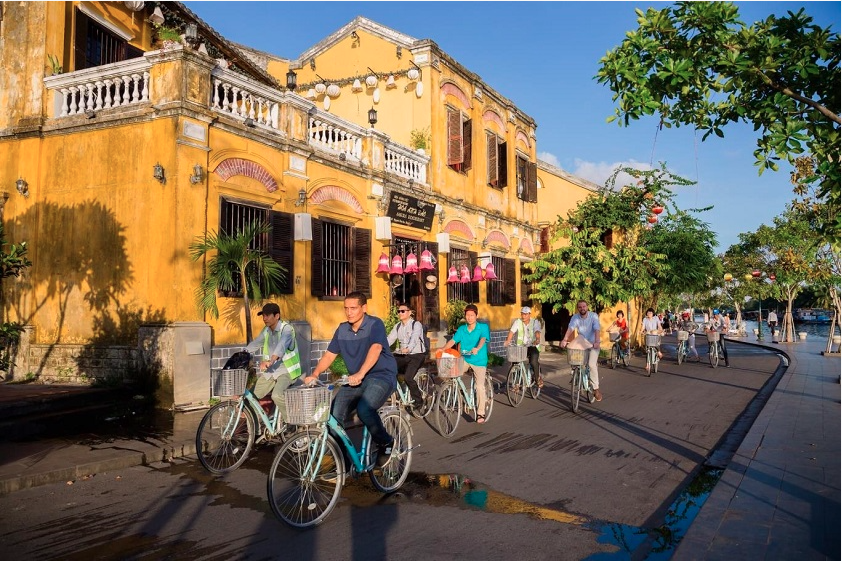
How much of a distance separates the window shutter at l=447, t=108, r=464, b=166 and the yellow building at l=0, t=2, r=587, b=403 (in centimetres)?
336

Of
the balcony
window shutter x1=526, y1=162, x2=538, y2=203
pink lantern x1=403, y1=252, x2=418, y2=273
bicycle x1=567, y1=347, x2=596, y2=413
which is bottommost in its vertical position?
bicycle x1=567, y1=347, x2=596, y2=413

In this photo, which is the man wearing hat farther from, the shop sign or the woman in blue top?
the shop sign

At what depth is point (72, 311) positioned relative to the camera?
11.5 meters

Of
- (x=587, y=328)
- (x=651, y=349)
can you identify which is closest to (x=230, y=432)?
(x=587, y=328)

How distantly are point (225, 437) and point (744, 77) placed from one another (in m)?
6.41

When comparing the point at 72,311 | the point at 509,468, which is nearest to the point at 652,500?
the point at 509,468

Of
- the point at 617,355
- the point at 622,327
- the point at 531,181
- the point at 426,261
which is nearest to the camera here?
the point at 426,261

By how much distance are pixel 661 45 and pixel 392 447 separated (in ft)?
15.5

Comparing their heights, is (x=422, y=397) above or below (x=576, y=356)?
below

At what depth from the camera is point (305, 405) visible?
522 cm

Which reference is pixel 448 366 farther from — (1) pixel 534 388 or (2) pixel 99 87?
(2) pixel 99 87

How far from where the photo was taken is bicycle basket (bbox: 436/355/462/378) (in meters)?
8.71

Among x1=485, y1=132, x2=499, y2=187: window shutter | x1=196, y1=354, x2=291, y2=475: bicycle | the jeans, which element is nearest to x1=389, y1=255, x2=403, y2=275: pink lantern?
x1=485, y1=132, x2=499, y2=187: window shutter

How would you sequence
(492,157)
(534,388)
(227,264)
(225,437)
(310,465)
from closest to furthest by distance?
(310,465) → (225,437) → (227,264) → (534,388) → (492,157)
